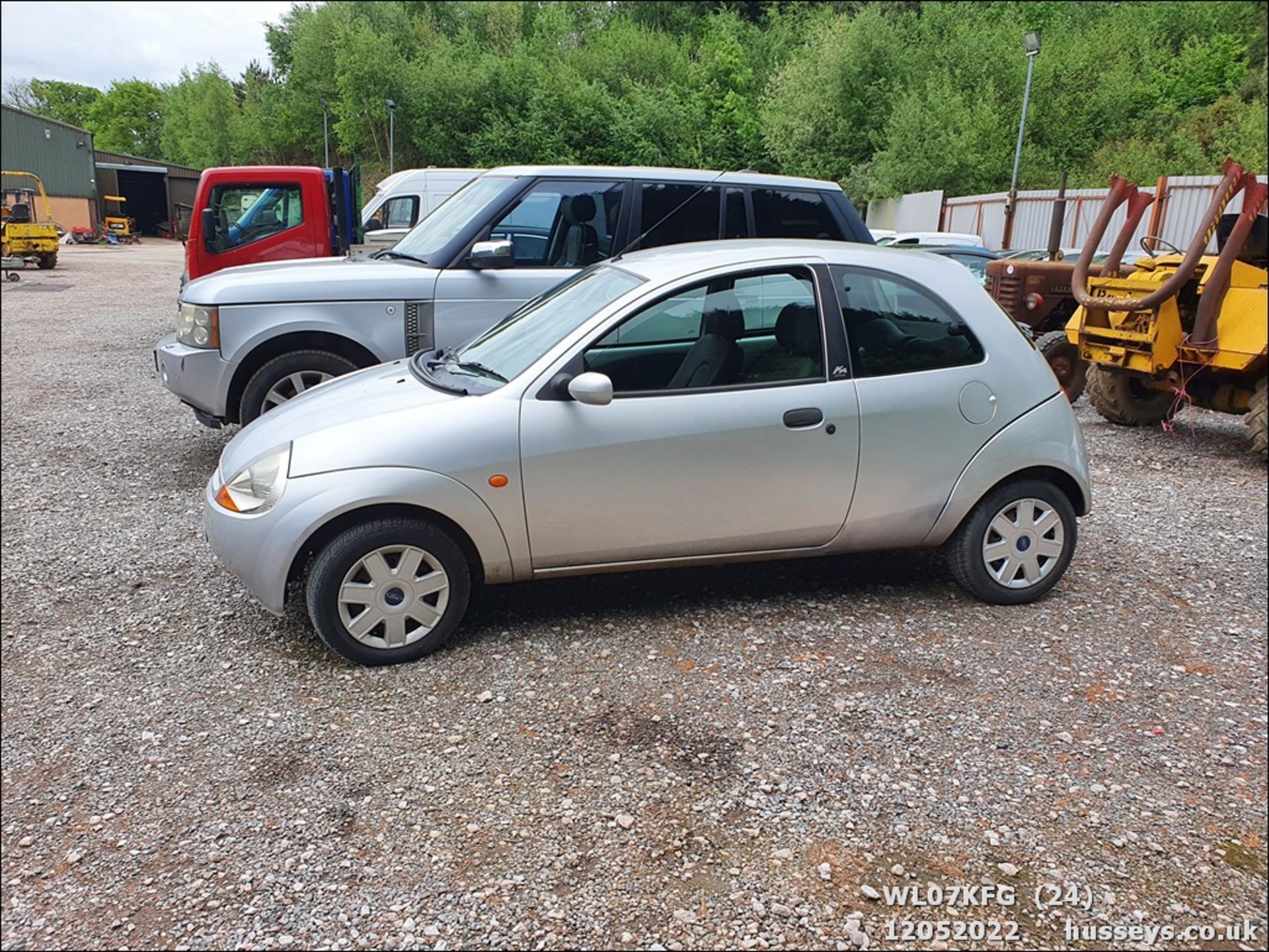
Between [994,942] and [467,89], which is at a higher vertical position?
[467,89]

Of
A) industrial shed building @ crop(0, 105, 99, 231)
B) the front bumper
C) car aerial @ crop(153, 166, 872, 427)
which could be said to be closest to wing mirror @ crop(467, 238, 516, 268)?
car aerial @ crop(153, 166, 872, 427)

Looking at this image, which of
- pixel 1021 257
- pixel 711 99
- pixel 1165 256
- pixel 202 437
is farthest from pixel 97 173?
pixel 711 99

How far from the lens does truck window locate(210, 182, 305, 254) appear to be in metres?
9.56

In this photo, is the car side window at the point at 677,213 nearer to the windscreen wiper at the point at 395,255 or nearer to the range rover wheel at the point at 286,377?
the windscreen wiper at the point at 395,255

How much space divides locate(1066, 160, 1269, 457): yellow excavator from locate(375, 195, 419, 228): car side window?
13626mm

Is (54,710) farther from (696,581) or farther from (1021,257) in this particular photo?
(1021,257)

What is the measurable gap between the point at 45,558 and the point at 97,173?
5.43 meters

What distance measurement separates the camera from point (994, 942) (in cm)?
246

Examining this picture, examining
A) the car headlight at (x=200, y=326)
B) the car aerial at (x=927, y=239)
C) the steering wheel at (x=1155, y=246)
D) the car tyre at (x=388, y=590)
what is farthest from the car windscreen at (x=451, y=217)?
the car aerial at (x=927, y=239)

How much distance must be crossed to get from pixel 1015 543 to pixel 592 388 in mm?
2164

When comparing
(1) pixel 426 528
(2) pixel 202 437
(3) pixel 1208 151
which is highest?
(3) pixel 1208 151

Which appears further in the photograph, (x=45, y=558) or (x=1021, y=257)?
(x=1021, y=257)

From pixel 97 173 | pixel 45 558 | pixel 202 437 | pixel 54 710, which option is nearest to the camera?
pixel 54 710

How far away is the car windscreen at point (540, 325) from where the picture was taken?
4.12m
